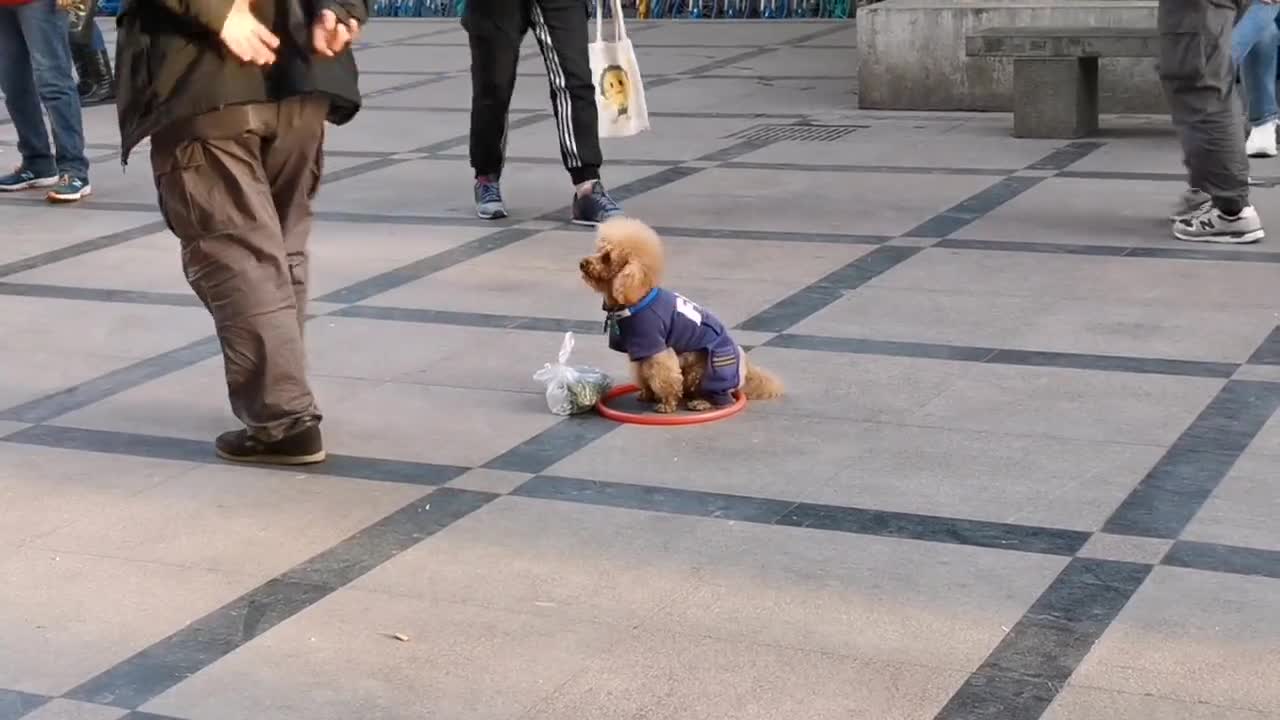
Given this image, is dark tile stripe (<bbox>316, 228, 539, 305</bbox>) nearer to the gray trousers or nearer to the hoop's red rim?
the hoop's red rim

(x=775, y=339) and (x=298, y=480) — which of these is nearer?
(x=298, y=480)

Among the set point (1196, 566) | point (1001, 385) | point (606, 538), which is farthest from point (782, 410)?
point (1196, 566)

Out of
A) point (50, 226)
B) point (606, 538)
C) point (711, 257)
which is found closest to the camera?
point (606, 538)

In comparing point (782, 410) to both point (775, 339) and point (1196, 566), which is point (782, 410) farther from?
point (1196, 566)

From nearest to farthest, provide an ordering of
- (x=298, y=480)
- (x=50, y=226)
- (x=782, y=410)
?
(x=298, y=480)
(x=782, y=410)
(x=50, y=226)

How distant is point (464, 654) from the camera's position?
Answer: 12.9 ft

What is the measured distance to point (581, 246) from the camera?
7.98 metres

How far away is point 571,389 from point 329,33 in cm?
124

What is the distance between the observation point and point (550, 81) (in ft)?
27.7

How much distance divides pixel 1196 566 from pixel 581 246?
4125 millimetres

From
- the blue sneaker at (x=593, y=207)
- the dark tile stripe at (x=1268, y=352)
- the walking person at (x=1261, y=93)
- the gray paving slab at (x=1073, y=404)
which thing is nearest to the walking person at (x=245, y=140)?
A: the gray paving slab at (x=1073, y=404)

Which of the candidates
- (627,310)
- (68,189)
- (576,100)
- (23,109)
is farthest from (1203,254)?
(23,109)

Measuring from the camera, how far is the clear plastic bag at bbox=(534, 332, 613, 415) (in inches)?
218

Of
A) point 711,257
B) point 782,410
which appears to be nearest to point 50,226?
point 711,257
